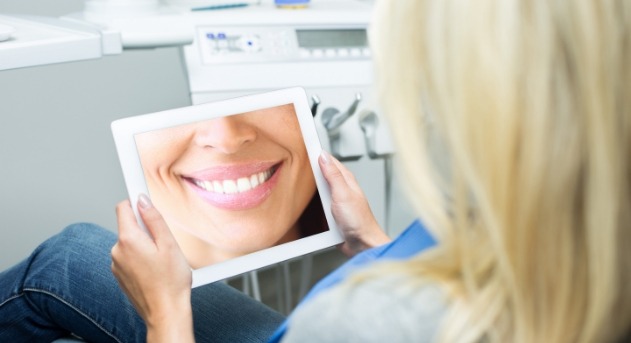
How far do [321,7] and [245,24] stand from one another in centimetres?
17

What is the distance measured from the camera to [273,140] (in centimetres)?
94

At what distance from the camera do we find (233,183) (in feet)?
3.10

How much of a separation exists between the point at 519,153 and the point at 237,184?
21.3 inches

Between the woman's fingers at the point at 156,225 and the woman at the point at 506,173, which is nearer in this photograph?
the woman at the point at 506,173

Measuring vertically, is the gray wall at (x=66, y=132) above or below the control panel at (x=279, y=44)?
below

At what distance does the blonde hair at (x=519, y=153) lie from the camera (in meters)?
0.44

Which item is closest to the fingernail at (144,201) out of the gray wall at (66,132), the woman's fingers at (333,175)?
the woman's fingers at (333,175)

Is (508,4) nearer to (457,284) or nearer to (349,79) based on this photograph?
(457,284)

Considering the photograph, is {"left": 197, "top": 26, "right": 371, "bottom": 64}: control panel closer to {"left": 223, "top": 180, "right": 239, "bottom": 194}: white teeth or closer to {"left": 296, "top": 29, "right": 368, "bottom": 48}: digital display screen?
{"left": 296, "top": 29, "right": 368, "bottom": 48}: digital display screen

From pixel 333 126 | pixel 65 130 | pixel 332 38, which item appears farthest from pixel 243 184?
pixel 65 130

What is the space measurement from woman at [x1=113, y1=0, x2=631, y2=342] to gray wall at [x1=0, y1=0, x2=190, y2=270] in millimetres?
1087

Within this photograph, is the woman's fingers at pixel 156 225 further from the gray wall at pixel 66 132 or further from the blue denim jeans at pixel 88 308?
the gray wall at pixel 66 132

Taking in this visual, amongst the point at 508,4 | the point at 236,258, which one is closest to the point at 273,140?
the point at 236,258

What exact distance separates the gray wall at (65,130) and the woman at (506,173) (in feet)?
3.57
